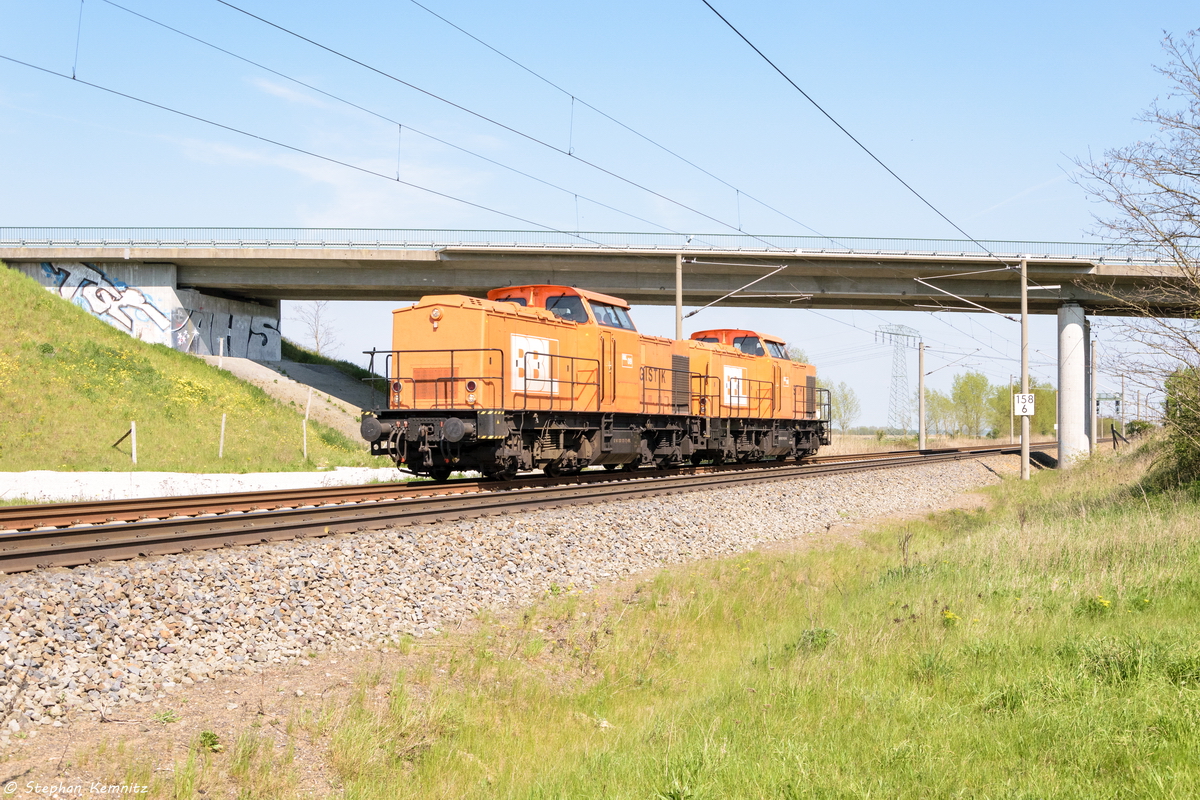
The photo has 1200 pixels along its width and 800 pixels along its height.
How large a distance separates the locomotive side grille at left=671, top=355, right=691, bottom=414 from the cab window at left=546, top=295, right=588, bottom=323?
426 cm

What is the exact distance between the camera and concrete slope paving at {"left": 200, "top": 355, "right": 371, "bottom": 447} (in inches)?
1485

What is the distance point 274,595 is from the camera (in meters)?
7.70

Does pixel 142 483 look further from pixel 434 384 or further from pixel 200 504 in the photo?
pixel 200 504

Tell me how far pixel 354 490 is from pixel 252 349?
101 ft

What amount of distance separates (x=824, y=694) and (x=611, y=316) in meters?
14.5

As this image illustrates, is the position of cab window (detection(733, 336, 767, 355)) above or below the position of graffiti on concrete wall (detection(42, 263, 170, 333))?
below

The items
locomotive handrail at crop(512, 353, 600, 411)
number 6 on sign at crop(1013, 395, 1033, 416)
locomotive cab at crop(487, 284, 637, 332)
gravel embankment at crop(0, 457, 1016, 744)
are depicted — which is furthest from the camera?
number 6 on sign at crop(1013, 395, 1033, 416)

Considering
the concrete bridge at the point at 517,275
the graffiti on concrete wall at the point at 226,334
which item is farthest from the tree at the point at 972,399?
the graffiti on concrete wall at the point at 226,334

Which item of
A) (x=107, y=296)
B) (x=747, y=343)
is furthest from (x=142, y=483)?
(x=107, y=296)

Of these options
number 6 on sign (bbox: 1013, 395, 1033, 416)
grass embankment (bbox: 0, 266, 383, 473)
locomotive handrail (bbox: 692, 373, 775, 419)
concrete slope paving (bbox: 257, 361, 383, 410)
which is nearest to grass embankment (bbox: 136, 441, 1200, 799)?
locomotive handrail (bbox: 692, 373, 775, 419)

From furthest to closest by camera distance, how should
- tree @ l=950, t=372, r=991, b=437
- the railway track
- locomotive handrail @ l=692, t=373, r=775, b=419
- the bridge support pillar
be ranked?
tree @ l=950, t=372, r=991, b=437, the bridge support pillar, locomotive handrail @ l=692, t=373, r=775, b=419, the railway track

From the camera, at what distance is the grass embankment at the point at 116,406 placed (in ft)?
81.1

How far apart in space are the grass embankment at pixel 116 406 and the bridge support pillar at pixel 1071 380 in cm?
3075

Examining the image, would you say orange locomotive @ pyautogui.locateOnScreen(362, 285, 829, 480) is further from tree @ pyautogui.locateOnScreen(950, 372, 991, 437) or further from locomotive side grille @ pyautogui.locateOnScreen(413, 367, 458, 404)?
tree @ pyautogui.locateOnScreen(950, 372, 991, 437)
